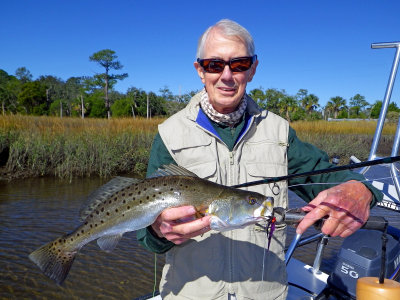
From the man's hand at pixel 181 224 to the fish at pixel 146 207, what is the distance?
9 centimetres

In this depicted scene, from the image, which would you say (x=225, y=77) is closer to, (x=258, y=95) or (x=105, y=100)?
(x=258, y=95)

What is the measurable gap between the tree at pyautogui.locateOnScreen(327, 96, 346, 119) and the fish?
319 ft

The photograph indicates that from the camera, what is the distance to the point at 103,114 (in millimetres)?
60656

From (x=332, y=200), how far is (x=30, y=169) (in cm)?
1296

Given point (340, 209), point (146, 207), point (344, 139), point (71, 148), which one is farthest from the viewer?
point (344, 139)

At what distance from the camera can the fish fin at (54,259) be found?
2.41 meters

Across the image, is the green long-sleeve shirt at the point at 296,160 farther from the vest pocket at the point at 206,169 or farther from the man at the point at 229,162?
the vest pocket at the point at 206,169

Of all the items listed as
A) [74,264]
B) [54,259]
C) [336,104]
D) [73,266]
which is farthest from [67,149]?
[336,104]

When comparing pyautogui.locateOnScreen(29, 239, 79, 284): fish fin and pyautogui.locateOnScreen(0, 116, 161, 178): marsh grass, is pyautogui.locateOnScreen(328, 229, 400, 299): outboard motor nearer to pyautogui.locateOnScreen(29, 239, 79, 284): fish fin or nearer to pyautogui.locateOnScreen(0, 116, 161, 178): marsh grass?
pyautogui.locateOnScreen(29, 239, 79, 284): fish fin

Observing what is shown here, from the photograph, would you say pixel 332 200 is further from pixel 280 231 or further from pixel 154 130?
pixel 154 130

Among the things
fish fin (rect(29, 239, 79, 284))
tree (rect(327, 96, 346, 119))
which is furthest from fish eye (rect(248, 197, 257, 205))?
tree (rect(327, 96, 346, 119))

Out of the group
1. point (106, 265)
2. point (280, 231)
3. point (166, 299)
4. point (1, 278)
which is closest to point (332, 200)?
point (280, 231)

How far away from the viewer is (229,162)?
2.46 metres

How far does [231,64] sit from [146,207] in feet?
3.98
